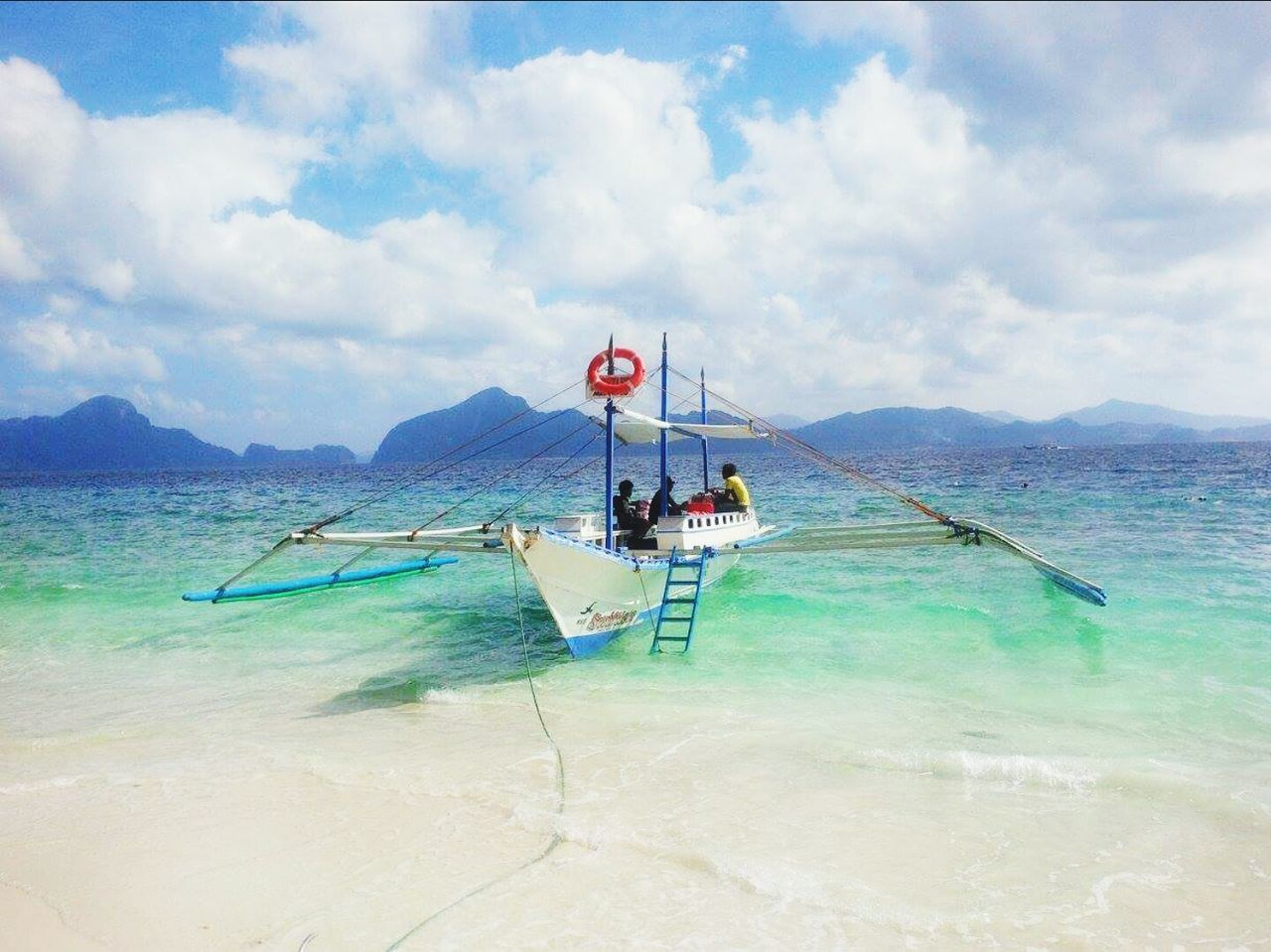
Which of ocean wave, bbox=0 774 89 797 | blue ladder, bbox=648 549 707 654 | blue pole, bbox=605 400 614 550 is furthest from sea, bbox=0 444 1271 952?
blue pole, bbox=605 400 614 550

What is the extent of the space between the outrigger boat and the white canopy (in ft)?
0.10

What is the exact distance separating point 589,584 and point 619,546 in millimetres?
3204

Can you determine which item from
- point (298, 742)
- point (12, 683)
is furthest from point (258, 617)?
point (298, 742)

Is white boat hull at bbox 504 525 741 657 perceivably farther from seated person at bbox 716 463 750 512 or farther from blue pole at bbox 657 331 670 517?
seated person at bbox 716 463 750 512

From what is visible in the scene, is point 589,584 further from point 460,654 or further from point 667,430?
point 667,430

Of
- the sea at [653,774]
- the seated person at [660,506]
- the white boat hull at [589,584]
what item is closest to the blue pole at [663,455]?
the seated person at [660,506]

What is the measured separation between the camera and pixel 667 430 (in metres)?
15.3

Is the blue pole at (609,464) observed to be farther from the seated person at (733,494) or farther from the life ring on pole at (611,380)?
the seated person at (733,494)

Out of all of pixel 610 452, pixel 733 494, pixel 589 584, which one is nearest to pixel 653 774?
pixel 589 584

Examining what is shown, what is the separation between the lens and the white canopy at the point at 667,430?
14289 mm

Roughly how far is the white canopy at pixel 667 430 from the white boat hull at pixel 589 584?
2569 mm

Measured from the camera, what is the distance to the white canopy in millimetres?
14289

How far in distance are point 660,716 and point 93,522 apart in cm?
3995

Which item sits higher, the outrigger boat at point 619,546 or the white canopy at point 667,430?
the white canopy at point 667,430
